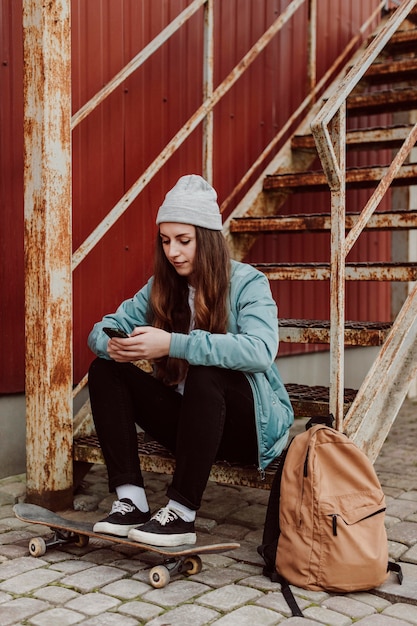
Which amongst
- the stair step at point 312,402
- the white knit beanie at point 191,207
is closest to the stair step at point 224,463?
the stair step at point 312,402

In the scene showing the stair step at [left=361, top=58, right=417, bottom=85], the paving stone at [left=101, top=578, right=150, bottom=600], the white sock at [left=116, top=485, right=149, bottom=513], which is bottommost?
the paving stone at [left=101, top=578, right=150, bottom=600]

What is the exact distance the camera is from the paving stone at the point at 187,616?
97.0 inches

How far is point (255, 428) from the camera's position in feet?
9.96

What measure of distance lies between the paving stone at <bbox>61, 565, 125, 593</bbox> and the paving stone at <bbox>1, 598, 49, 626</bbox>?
173 mm

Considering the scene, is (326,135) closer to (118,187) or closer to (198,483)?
(198,483)

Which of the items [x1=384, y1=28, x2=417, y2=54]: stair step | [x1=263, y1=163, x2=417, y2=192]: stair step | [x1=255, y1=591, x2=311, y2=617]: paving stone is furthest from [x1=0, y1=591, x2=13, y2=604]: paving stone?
[x1=384, y1=28, x2=417, y2=54]: stair step

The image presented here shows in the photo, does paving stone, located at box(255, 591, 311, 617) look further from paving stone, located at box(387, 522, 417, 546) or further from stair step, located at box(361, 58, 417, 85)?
stair step, located at box(361, 58, 417, 85)

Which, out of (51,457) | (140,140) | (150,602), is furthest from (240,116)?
(150,602)

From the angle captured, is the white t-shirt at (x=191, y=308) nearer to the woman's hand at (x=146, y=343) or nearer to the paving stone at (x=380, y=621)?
the woman's hand at (x=146, y=343)

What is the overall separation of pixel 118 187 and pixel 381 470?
2168mm

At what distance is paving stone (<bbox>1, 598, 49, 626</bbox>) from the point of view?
2.47m

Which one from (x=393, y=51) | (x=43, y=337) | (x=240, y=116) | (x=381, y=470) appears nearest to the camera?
(x=43, y=337)

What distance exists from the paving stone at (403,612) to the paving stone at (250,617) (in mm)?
363

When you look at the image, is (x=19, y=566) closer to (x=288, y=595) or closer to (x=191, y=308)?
(x=288, y=595)
